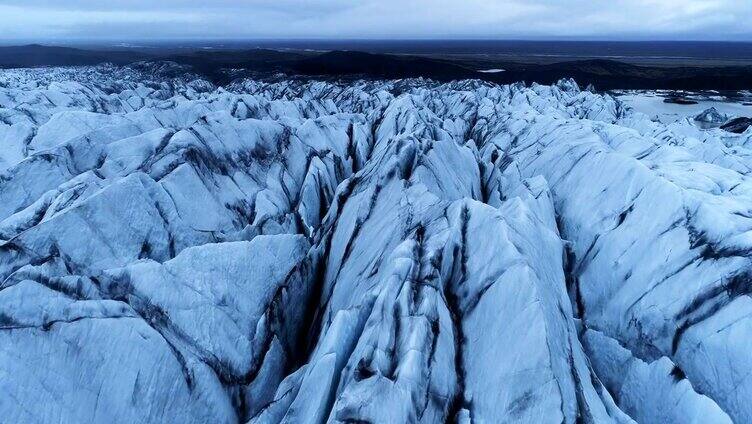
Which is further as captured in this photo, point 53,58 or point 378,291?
point 53,58

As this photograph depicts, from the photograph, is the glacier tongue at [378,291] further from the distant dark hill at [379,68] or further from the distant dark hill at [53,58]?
the distant dark hill at [53,58]

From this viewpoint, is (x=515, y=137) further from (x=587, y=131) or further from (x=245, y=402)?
(x=245, y=402)

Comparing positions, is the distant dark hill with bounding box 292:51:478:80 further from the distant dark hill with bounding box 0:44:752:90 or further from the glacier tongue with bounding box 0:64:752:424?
the glacier tongue with bounding box 0:64:752:424

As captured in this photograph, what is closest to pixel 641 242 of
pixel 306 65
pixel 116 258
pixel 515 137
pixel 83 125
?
pixel 116 258

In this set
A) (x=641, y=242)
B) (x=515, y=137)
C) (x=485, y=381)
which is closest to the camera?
(x=485, y=381)

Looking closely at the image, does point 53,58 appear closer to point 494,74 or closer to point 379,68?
point 379,68

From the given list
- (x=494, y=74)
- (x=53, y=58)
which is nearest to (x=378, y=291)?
(x=494, y=74)

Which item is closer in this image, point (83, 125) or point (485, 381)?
point (485, 381)
